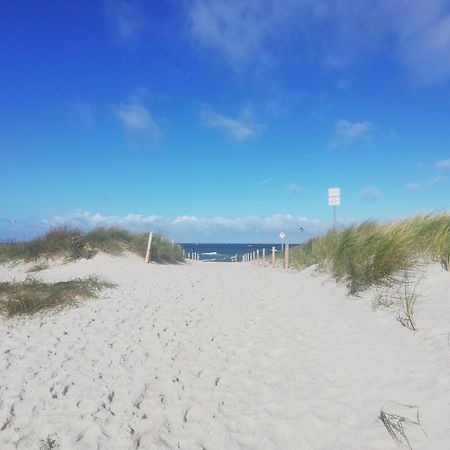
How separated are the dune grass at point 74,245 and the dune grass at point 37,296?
7.93m

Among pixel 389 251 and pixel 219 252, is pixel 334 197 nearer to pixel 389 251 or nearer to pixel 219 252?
pixel 389 251

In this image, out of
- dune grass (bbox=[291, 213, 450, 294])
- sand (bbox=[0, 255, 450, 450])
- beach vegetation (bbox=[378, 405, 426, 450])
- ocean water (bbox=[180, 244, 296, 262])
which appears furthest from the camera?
ocean water (bbox=[180, 244, 296, 262])

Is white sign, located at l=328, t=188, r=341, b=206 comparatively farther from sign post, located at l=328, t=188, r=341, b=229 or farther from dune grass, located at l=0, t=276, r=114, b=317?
dune grass, located at l=0, t=276, r=114, b=317

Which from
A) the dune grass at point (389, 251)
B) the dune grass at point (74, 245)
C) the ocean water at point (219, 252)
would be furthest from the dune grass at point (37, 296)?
the ocean water at point (219, 252)

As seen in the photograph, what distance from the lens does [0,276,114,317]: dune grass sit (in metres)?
6.73

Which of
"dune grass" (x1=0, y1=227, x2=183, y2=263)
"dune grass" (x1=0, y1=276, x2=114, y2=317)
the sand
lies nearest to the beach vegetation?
the sand

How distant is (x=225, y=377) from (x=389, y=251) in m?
4.62

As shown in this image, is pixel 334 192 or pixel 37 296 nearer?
pixel 37 296

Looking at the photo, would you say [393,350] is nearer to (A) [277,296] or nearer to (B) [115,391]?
(B) [115,391]

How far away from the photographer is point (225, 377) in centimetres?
475

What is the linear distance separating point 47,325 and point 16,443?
3360 millimetres

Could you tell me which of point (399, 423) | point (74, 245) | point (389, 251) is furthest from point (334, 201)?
point (399, 423)

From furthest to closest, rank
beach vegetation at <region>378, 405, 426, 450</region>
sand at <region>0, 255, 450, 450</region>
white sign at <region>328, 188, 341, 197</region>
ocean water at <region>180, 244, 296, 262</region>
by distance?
1. ocean water at <region>180, 244, 296, 262</region>
2. white sign at <region>328, 188, 341, 197</region>
3. sand at <region>0, 255, 450, 450</region>
4. beach vegetation at <region>378, 405, 426, 450</region>

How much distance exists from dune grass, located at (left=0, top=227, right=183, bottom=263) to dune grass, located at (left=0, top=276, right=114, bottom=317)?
7935 mm
